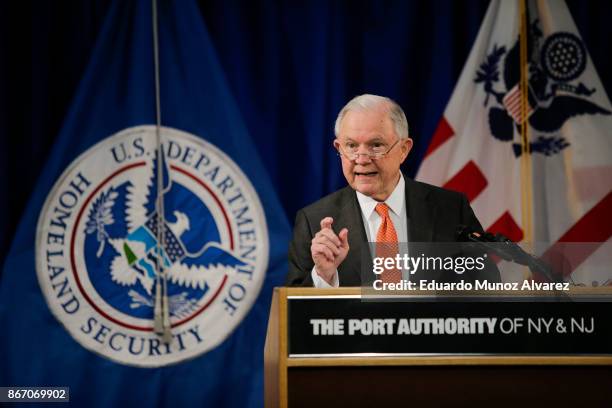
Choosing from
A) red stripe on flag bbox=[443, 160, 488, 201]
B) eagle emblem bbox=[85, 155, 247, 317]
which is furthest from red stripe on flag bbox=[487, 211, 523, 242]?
eagle emblem bbox=[85, 155, 247, 317]

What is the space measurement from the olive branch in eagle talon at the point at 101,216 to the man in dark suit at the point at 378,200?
112 cm

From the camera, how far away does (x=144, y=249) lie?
11.7 ft

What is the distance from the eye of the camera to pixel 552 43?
367 centimetres

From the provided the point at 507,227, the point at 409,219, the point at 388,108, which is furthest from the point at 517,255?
the point at 507,227

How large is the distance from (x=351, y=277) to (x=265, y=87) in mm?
1384

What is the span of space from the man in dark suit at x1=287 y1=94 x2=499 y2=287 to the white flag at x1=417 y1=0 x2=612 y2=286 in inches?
34.8

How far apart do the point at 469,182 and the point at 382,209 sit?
40.1 inches

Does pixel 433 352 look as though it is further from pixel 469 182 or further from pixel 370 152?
pixel 469 182

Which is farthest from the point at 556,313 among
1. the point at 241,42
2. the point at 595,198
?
the point at 241,42

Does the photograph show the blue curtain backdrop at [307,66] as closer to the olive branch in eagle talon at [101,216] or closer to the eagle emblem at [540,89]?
the eagle emblem at [540,89]

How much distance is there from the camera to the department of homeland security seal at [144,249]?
3.56 m

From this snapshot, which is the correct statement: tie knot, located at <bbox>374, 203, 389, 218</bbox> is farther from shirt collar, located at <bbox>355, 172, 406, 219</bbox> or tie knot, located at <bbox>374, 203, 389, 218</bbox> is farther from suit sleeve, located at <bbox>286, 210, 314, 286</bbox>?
suit sleeve, located at <bbox>286, 210, 314, 286</bbox>

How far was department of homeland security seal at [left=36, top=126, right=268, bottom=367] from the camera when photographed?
3.56 meters

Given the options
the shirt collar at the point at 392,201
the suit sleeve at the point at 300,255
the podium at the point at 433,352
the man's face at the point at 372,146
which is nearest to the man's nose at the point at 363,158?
the man's face at the point at 372,146
